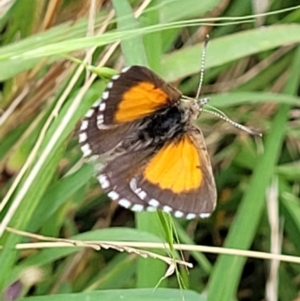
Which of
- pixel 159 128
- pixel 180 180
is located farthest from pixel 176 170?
pixel 159 128

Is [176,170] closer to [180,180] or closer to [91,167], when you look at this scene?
[180,180]

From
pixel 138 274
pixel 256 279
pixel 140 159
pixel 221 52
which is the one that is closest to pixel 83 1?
pixel 221 52

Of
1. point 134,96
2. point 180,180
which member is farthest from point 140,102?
point 180,180

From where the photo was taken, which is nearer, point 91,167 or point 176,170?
point 176,170

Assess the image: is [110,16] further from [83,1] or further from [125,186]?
[125,186]

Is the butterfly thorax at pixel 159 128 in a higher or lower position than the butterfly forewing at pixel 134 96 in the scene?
lower

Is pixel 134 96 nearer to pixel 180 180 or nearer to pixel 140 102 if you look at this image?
pixel 140 102
